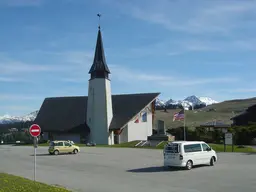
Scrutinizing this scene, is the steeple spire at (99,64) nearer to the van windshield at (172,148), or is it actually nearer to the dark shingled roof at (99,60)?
the dark shingled roof at (99,60)

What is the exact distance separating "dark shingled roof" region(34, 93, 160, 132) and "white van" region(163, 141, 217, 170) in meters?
45.6

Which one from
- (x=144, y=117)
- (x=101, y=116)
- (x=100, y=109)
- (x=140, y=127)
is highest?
(x=100, y=109)

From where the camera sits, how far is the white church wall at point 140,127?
7112 cm

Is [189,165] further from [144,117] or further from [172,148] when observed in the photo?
[144,117]

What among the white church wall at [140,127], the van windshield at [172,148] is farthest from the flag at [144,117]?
the van windshield at [172,148]

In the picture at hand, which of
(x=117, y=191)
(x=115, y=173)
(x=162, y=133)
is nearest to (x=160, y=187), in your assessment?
(x=117, y=191)

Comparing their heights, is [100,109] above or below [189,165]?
above

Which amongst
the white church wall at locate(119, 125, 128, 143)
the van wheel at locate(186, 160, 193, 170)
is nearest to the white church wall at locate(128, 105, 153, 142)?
the white church wall at locate(119, 125, 128, 143)

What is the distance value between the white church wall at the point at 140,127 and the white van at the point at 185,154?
1829 inches

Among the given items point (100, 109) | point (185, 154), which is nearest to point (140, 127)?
point (100, 109)

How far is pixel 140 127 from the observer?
239 feet

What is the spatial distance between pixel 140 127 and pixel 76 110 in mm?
13716

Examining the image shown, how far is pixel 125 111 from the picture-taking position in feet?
240

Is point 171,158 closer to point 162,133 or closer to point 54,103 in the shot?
point 162,133
